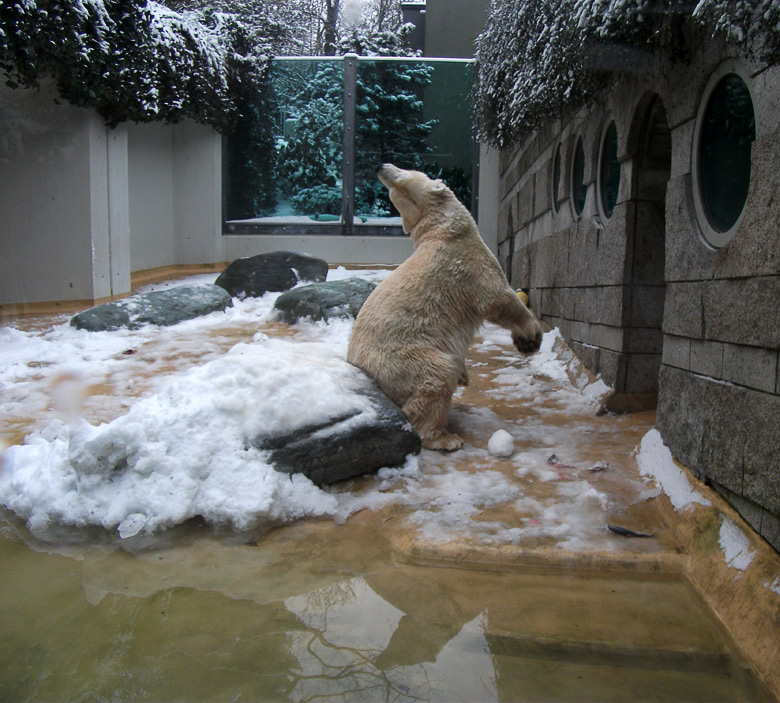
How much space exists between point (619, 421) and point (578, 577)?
2022mm

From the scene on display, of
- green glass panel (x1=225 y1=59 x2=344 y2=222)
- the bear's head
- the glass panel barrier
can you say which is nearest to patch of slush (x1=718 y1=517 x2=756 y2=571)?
the bear's head

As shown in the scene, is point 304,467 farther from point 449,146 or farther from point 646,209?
point 449,146

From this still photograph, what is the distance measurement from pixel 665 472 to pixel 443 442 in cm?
117

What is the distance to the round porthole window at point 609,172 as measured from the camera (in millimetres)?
4562

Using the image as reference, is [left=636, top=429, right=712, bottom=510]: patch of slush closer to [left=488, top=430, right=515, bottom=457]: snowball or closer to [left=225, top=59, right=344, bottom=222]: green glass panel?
[left=488, top=430, right=515, bottom=457]: snowball

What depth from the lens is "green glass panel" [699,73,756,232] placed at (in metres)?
2.53

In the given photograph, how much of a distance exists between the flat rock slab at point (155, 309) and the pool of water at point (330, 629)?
4.82 metres

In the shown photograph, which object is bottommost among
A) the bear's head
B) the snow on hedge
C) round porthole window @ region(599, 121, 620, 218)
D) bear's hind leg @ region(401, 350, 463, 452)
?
bear's hind leg @ region(401, 350, 463, 452)

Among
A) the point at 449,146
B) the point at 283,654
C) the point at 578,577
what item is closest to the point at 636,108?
the point at 578,577

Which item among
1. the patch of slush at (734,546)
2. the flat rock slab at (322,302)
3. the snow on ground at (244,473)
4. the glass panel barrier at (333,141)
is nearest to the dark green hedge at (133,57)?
the glass panel barrier at (333,141)

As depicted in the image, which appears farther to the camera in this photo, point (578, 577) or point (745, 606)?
point (578, 577)

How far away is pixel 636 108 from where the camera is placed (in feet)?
12.8

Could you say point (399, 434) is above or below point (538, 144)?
below

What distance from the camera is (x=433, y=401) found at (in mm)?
3467
